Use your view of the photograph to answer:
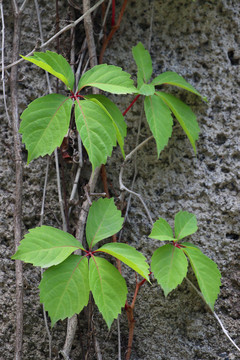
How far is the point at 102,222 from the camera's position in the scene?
1056mm

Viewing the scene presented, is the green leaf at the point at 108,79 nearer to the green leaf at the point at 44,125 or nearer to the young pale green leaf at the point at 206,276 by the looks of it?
the green leaf at the point at 44,125

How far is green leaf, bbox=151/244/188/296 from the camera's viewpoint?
1019 millimetres

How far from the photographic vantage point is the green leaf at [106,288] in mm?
939

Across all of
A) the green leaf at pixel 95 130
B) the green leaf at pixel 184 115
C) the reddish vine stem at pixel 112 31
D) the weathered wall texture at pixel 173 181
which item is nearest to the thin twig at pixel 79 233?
the weathered wall texture at pixel 173 181

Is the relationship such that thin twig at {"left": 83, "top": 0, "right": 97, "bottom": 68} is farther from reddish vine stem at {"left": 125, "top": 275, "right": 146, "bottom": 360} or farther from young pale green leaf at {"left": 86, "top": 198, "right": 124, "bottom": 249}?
reddish vine stem at {"left": 125, "top": 275, "right": 146, "bottom": 360}

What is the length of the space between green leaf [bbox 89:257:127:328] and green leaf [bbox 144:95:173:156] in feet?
1.28

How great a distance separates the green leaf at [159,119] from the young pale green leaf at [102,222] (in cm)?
23

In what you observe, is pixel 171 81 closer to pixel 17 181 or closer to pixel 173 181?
pixel 173 181

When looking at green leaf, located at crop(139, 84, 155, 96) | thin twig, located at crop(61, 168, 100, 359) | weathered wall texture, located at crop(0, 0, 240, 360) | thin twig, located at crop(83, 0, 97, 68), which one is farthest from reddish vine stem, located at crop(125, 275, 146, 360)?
thin twig, located at crop(83, 0, 97, 68)

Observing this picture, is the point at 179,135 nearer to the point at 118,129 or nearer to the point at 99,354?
the point at 118,129

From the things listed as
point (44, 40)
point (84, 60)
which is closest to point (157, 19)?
point (84, 60)

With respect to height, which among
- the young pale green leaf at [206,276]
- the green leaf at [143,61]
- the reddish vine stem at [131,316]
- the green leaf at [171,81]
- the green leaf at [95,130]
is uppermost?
the green leaf at [143,61]

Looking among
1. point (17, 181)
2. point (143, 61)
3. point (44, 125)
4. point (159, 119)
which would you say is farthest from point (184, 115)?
point (17, 181)

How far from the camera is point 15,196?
1.21 metres
